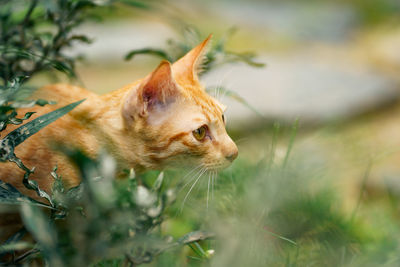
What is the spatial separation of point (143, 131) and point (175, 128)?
0.07m

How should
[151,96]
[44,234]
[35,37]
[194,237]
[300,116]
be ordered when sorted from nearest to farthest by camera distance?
[44,234] < [194,237] < [151,96] < [35,37] < [300,116]

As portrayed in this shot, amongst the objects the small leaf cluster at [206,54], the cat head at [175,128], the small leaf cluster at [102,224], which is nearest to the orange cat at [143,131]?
the cat head at [175,128]

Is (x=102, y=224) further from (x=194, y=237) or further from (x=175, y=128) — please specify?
(x=175, y=128)

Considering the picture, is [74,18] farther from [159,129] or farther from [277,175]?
[277,175]

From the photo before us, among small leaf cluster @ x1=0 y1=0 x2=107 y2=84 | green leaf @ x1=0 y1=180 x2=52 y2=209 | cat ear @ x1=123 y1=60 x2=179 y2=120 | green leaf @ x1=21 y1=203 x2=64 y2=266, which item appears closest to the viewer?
green leaf @ x1=21 y1=203 x2=64 y2=266

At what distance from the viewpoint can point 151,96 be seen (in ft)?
3.08

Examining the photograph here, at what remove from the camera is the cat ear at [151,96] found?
0.90m

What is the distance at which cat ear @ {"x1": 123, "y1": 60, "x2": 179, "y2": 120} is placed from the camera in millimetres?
902

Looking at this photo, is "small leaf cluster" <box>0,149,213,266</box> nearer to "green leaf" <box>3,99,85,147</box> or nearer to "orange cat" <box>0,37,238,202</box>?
"green leaf" <box>3,99,85,147</box>

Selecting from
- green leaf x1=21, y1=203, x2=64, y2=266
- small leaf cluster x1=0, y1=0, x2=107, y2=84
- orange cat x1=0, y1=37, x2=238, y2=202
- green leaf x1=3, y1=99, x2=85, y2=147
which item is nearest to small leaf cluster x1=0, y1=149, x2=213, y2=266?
green leaf x1=21, y1=203, x2=64, y2=266

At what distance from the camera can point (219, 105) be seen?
106cm

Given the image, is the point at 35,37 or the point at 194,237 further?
the point at 35,37

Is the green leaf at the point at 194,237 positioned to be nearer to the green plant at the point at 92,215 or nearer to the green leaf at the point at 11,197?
the green plant at the point at 92,215

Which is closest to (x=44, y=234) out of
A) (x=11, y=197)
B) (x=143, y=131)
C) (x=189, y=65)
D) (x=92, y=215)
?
(x=92, y=215)
